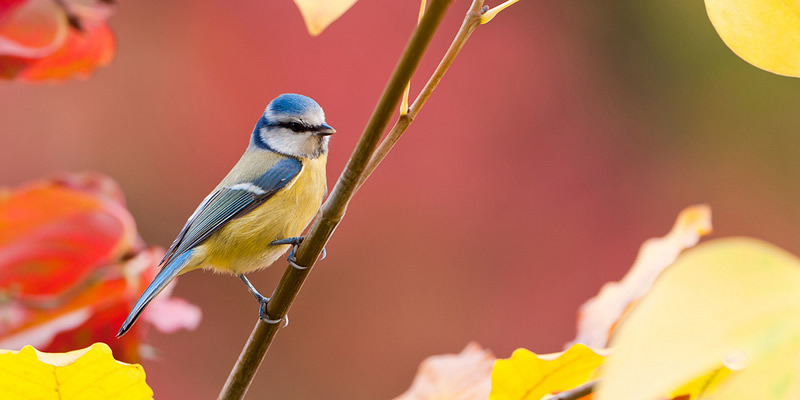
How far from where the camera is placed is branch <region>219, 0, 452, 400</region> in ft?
0.47

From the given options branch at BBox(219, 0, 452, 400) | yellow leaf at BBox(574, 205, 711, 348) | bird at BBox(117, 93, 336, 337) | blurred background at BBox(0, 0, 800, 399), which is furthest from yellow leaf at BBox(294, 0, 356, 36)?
blurred background at BBox(0, 0, 800, 399)

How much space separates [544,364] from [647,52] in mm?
1225

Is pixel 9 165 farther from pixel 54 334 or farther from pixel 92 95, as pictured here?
pixel 54 334

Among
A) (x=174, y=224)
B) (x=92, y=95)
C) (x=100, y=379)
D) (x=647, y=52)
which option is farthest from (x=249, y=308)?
(x=100, y=379)

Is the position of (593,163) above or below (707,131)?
below

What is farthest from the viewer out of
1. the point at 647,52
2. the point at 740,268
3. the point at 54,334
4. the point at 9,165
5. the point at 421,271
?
the point at 647,52

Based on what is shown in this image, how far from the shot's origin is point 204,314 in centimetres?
111

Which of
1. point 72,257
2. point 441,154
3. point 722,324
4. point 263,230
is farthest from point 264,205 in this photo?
point 441,154

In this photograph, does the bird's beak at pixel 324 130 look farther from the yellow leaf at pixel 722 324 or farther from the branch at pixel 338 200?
the yellow leaf at pixel 722 324

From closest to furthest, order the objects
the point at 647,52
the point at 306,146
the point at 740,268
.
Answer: the point at 740,268 → the point at 306,146 → the point at 647,52

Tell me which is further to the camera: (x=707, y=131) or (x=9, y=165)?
(x=707, y=131)

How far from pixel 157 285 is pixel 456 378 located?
170mm

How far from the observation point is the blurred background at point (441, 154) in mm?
1113

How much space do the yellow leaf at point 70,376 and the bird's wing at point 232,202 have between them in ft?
0.84
